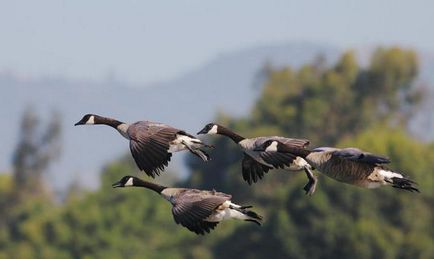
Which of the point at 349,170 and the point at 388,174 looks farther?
the point at 388,174

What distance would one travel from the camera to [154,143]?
15.2 metres

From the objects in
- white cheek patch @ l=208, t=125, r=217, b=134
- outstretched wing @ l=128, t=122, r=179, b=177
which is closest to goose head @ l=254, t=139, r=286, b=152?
outstretched wing @ l=128, t=122, r=179, b=177

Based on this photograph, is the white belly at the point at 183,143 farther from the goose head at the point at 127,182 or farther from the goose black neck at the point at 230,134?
the goose head at the point at 127,182

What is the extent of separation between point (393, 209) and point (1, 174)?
53.0 meters

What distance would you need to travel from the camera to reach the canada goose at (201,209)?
14492 millimetres

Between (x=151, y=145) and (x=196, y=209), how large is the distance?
949 mm

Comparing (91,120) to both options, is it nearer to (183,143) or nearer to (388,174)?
(183,143)

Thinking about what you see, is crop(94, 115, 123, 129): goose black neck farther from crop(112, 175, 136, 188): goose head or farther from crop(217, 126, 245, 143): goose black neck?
crop(217, 126, 245, 143): goose black neck

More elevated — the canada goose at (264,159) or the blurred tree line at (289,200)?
the canada goose at (264,159)

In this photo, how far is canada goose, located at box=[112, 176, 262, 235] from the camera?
14.5m

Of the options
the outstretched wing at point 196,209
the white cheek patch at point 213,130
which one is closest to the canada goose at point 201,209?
the outstretched wing at point 196,209

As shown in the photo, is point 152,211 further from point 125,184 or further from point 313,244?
point 125,184

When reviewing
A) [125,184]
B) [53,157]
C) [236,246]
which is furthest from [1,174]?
[125,184]

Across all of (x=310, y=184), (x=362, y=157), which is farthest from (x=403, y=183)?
(x=310, y=184)
